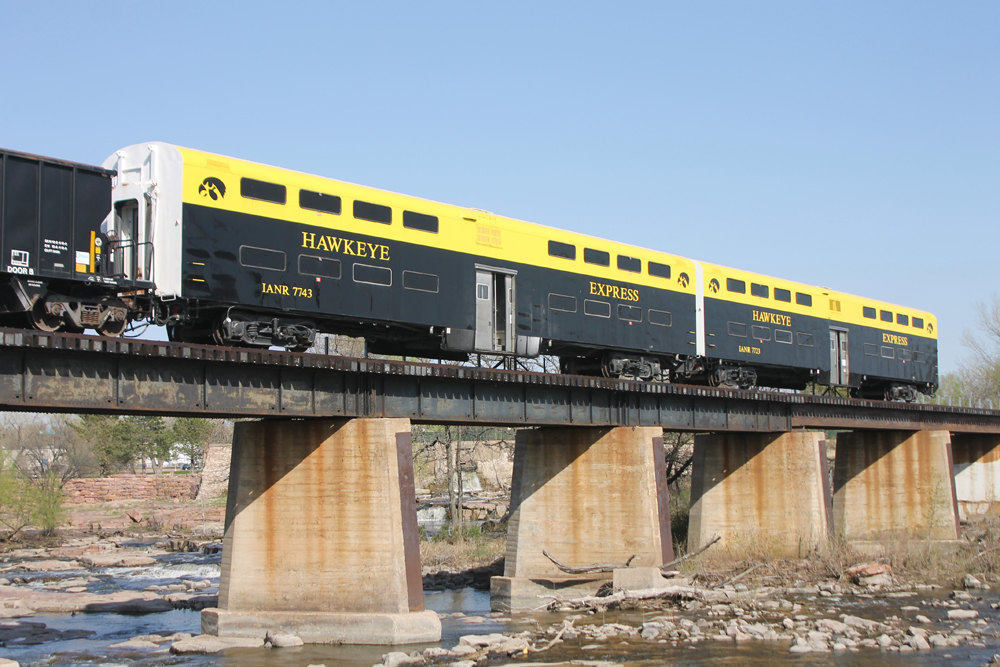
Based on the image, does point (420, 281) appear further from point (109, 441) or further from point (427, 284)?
point (109, 441)

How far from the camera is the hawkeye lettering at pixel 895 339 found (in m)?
39.0

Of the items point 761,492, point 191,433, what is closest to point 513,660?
point 761,492

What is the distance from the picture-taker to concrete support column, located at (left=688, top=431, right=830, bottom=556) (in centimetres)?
3095

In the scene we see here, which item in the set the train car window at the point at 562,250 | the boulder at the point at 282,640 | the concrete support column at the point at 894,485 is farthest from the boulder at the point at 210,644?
the concrete support column at the point at 894,485

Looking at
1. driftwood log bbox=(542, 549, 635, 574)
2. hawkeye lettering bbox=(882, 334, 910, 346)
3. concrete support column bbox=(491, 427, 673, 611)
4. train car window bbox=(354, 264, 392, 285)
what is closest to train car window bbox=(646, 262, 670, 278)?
concrete support column bbox=(491, 427, 673, 611)

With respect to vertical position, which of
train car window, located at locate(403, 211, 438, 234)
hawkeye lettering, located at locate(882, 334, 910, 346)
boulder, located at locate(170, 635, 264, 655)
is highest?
train car window, located at locate(403, 211, 438, 234)

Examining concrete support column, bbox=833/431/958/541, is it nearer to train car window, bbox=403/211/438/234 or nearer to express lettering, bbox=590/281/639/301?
express lettering, bbox=590/281/639/301

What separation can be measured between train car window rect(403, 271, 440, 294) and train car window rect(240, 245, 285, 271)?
10.9 ft

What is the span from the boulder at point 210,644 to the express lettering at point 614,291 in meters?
13.1

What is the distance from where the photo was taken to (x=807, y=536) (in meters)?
30.7

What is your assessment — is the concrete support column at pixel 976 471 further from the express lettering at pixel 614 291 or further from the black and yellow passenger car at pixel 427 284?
the express lettering at pixel 614 291

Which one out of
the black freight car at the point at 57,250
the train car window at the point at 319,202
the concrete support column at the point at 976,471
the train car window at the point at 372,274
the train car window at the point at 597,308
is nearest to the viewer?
the black freight car at the point at 57,250

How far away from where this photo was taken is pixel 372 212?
21.2m

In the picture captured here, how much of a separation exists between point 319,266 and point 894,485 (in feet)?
93.5
